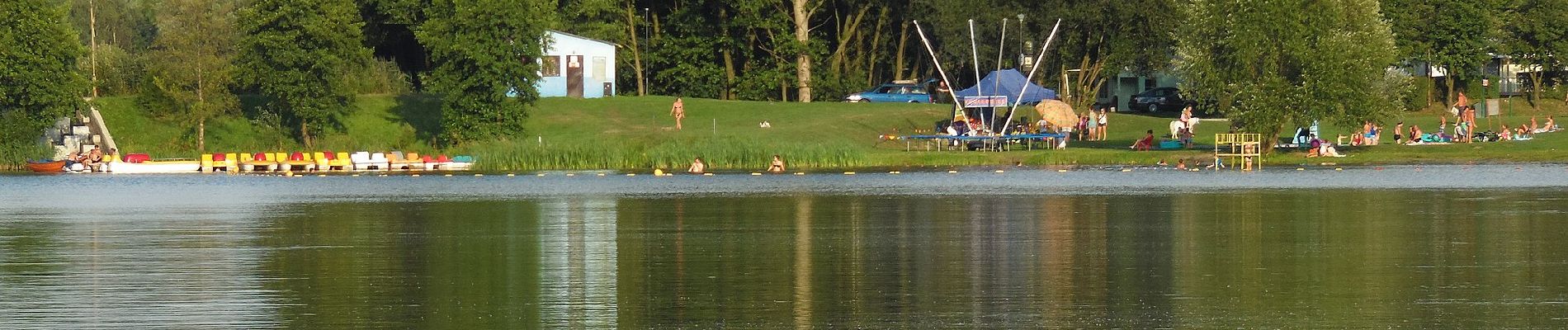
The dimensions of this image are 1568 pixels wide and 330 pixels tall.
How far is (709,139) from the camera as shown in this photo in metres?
63.4

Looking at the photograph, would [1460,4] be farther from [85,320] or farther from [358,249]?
[85,320]

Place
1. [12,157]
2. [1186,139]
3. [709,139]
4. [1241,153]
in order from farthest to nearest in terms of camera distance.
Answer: [12,157] → [709,139] → [1186,139] → [1241,153]

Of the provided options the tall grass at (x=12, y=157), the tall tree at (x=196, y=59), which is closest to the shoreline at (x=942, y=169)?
the tall grass at (x=12, y=157)

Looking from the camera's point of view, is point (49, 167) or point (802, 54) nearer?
point (49, 167)

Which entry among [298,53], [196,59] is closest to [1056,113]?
[298,53]

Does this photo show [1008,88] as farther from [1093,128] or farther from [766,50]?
[766,50]

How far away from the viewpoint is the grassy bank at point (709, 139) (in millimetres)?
60188

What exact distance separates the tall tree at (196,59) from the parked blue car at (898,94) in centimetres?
2684

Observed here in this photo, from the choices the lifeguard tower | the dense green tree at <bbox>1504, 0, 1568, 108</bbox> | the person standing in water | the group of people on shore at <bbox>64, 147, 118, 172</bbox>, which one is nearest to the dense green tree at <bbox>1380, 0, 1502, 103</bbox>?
the dense green tree at <bbox>1504, 0, 1568, 108</bbox>

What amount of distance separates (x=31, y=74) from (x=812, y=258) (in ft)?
154

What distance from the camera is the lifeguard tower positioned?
182 feet

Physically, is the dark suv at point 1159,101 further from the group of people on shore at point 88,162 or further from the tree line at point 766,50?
the group of people on shore at point 88,162

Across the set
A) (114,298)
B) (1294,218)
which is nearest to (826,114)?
(1294,218)

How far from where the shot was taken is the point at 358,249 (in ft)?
96.2
